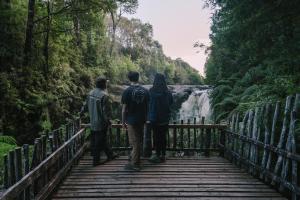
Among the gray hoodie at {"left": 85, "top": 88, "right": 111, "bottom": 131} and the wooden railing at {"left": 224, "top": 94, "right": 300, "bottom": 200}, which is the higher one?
the gray hoodie at {"left": 85, "top": 88, "right": 111, "bottom": 131}

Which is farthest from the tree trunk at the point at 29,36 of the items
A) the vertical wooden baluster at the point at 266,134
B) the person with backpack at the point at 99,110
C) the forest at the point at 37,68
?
the vertical wooden baluster at the point at 266,134

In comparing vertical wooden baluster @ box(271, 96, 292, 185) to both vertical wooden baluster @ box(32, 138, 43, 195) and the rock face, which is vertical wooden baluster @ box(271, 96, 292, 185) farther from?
the rock face

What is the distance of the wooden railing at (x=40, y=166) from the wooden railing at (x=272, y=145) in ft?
11.9

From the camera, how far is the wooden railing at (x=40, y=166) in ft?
13.0

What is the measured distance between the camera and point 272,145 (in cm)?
617

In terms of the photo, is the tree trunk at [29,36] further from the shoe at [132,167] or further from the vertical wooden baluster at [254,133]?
the vertical wooden baluster at [254,133]

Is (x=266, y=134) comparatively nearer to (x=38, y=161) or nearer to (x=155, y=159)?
(x=155, y=159)

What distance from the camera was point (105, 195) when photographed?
5766 millimetres

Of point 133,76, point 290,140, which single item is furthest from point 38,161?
point 290,140

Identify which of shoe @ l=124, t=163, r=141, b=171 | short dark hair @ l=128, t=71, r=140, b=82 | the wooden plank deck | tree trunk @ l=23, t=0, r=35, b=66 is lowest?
the wooden plank deck

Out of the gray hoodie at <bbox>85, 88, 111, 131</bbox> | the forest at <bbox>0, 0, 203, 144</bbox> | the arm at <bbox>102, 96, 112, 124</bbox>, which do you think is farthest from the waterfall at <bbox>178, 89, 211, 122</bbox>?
the gray hoodie at <bbox>85, 88, 111, 131</bbox>

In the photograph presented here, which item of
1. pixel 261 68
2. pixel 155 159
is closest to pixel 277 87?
pixel 155 159

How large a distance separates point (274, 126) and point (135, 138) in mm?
2854

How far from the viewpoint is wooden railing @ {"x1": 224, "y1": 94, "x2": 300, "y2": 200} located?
5449 millimetres
